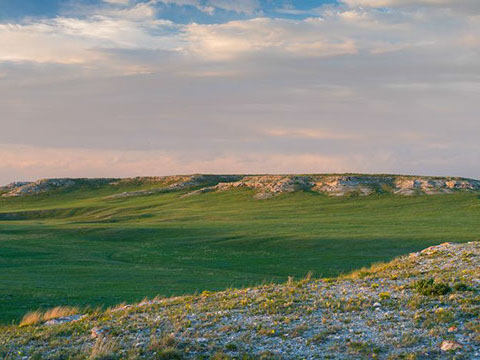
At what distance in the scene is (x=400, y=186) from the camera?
132m

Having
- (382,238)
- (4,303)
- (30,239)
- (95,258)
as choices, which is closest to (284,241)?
(382,238)

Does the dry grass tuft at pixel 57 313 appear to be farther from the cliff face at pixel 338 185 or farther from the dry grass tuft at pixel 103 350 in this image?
the cliff face at pixel 338 185

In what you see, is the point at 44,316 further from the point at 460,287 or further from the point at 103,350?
the point at 460,287

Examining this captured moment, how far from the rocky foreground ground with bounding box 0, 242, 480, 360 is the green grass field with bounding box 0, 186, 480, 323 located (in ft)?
32.2

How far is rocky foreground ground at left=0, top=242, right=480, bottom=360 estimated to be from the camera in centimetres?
1376

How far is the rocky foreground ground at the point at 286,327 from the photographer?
542 inches

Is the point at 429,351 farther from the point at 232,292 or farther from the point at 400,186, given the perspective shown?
the point at 400,186

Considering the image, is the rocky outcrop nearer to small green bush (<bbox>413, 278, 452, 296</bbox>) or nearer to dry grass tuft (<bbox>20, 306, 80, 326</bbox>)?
small green bush (<bbox>413, 278, 452, 296</bbox>)

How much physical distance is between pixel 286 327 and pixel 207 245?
1899 inches

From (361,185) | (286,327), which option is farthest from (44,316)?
(361,185)

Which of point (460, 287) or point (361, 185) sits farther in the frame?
point (361, 185)

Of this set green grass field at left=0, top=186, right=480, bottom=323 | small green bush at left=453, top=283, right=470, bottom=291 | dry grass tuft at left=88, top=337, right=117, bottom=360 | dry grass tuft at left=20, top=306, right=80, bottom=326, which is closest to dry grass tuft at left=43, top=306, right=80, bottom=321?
dry grass tuft at left=20, top=306, right=80, bottom=326

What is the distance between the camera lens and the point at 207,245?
6350cm

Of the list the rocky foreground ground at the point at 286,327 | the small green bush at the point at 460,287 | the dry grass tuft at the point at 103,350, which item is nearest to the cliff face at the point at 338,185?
the small green bush at the point at 460,287
